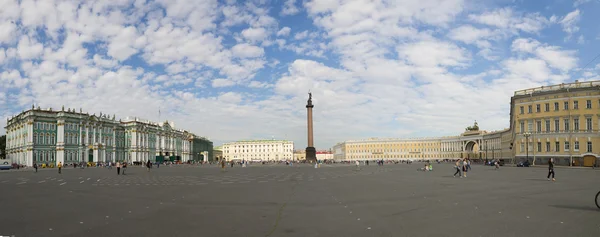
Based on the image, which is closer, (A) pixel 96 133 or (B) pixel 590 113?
(B) pixel 590 113

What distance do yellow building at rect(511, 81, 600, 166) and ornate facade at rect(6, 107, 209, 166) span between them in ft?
288

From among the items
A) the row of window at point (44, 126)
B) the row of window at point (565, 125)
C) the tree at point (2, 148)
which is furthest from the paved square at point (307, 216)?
the tree at point (2, 148)

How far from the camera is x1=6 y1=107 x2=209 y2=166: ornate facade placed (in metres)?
83.9

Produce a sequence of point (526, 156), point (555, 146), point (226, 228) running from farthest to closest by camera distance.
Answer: point (526, 156)
point (555, 146)
point (226, 228)

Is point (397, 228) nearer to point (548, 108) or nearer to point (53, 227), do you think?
point (53, 227)

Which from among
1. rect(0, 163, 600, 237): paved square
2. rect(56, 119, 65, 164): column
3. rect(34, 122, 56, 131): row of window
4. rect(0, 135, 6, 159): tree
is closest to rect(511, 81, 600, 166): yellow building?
rect(0, 163, 600, 237): paved square

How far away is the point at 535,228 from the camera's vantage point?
32.3 feet

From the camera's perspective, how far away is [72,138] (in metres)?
90.6

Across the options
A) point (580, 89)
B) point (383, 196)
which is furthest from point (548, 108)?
point (383, 196)

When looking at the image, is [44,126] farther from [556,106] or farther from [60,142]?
[556,106]

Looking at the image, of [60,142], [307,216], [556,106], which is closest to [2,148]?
[60,142]

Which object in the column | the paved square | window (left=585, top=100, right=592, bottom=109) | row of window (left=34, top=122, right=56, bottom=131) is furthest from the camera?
the column

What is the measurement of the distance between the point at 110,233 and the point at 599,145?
64450 mm

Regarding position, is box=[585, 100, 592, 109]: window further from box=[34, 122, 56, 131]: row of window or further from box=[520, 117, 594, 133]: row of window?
box=[34, 122, 56, 131]: row of window
